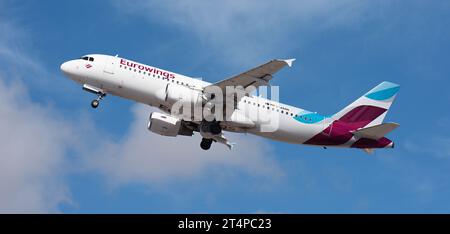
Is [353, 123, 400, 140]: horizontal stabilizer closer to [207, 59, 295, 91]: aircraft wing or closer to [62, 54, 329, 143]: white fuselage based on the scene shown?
[62, 54, 329, 143]: white fuselage

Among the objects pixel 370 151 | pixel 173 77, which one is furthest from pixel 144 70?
pixel 370 151

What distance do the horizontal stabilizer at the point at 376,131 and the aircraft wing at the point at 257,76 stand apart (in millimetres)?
10410

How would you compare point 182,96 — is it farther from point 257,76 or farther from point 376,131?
point 376,131

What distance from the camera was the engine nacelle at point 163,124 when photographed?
62062 mm

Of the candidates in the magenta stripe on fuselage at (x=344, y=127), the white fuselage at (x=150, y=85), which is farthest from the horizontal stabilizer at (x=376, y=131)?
the white fuselage at (x=150, y=85)

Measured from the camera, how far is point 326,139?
6244 cm

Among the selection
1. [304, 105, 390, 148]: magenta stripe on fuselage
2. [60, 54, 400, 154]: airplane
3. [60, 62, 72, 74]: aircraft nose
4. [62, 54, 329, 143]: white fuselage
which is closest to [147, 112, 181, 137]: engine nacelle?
[60, 54, 400, 154]: airplane

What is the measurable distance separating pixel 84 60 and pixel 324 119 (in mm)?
19364

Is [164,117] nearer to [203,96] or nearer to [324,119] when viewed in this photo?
[203,96]

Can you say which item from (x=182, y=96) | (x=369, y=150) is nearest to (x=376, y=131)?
(x=369, y=150)

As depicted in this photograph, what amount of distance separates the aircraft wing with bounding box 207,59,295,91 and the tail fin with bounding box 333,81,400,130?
1053 cm

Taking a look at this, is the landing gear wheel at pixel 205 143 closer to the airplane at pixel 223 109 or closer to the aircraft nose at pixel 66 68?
the airplane at pixel 223 109

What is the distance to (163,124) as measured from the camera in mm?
62312

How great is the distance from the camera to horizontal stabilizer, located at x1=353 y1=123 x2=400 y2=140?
195ft
